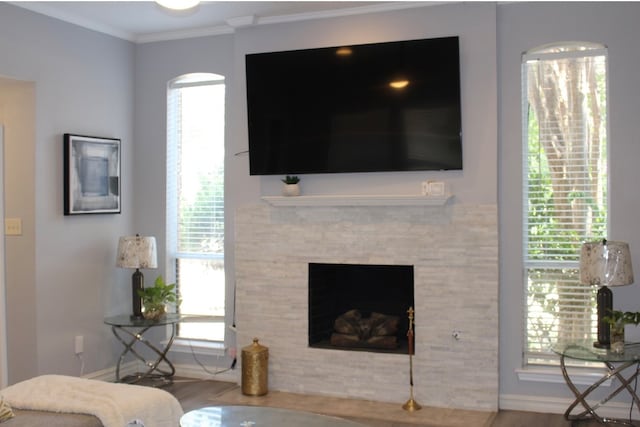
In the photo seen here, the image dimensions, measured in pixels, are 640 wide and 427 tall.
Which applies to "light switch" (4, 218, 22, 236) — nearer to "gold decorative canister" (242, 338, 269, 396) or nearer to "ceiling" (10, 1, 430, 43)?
"ceiling" (10, 1, 430, 43)

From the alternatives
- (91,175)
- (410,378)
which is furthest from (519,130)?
(91,175)

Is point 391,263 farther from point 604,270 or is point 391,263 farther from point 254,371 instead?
point 604,270

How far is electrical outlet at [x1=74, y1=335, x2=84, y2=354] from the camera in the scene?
518cm

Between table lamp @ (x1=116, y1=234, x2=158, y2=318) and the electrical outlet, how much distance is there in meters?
0.41

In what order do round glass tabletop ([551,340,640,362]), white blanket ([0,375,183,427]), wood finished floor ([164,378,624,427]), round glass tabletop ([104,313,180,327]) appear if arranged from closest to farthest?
white blanket ([0,375,183,427]) → round glass tabletop ([551,340,640,362]) → wood finished floor ([164,378,624,427]) → round glass tabletop ([104,313,180,327])

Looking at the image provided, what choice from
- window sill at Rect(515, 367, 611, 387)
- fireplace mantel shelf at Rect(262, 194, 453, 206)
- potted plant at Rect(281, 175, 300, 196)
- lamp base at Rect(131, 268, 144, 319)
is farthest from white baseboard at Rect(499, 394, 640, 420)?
lamp base at Rect(131, 268, 144, 319)

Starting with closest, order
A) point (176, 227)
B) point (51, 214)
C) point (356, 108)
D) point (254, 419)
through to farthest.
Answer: point (254, 419)
point (356, 108)
point (51, 214)
point (176, 227)

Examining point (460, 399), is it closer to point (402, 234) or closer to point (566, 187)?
point (402, 234)

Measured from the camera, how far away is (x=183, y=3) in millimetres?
3164

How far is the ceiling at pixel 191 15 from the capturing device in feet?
15.8

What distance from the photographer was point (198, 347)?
5.58m

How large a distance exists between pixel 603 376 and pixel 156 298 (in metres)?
3.14

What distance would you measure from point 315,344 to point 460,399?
109 centimetres

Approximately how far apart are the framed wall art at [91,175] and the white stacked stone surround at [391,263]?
1058mm
